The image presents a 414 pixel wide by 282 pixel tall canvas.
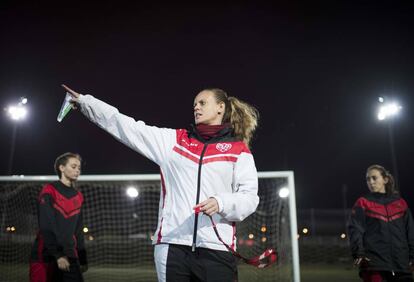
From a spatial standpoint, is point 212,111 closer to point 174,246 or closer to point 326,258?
point 174,246

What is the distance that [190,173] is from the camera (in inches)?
98.1

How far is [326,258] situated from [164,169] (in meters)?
22.7

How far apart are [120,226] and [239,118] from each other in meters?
8.84

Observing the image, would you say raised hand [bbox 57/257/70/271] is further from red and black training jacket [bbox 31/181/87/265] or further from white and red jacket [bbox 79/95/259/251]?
A: white and red jacket [bbox 79/95/259/251]

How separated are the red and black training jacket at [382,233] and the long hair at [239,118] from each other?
9.02 ft

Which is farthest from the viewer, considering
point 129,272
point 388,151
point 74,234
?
point 388,151

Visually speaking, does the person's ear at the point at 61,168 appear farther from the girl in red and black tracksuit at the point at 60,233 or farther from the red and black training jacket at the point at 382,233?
the red and black training jacket at the point at 382,233

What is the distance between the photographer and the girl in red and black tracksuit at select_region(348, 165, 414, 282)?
479cm

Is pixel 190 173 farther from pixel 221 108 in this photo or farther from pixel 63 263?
pixel 63 263

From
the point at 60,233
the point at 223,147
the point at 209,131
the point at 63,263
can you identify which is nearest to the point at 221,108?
the point at 209,131

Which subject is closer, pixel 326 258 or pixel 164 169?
pixel 164 169

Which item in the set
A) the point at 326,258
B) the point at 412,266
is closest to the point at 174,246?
the point at 412,266

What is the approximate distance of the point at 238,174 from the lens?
2.52m

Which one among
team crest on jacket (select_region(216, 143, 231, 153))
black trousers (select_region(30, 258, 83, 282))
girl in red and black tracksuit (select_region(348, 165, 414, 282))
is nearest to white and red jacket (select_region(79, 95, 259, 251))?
team crest on jacket (select_region(216, 143, 231, 153))
